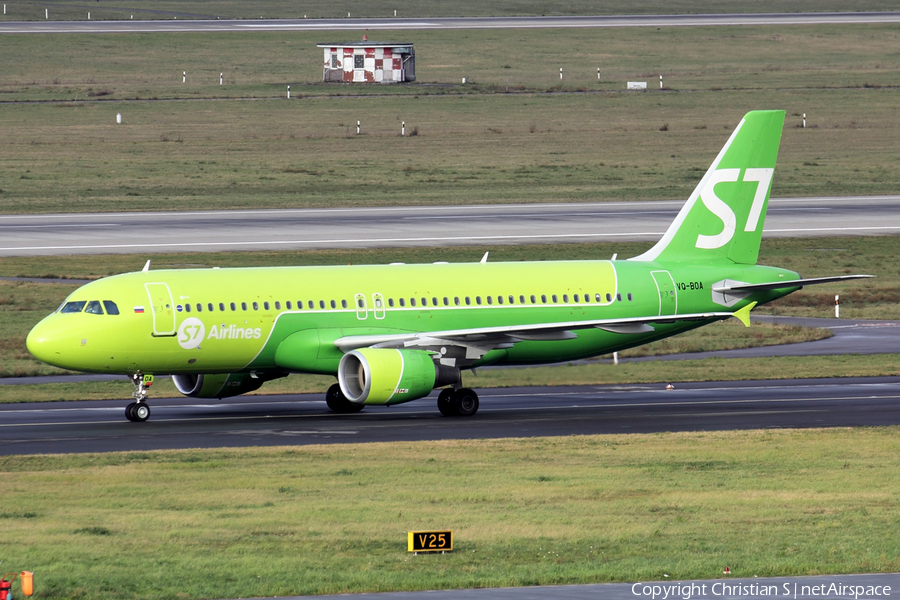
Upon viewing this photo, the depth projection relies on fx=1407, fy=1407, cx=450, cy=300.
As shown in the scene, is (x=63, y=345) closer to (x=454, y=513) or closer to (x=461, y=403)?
(x=461, y=403)

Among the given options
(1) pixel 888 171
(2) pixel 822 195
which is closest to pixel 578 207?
(2) pixel 822 195

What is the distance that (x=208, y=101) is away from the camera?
454ft

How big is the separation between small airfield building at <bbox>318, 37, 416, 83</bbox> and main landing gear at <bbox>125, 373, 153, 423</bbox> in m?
113

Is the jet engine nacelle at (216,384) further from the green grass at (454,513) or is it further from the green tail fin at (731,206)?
the green tail fin at (731,206)

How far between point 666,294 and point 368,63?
111 metres

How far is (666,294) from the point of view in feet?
149

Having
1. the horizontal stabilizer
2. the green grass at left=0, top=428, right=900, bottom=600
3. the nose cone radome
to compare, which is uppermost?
the horizontal stabilizer

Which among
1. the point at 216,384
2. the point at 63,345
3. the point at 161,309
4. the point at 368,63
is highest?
the point at 368,63

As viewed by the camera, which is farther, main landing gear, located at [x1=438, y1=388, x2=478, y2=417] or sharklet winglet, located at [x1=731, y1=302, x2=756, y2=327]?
sharklet winglet, located at [x1=731, y1=302, x2=756, y2=327]

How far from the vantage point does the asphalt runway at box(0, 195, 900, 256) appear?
74.6 metres

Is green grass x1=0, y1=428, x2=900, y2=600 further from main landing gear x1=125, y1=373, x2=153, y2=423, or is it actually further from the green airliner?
main landing gear x1=125, y1=373, x2=153, y2=423

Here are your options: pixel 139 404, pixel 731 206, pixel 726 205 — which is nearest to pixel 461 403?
pixel 139 404

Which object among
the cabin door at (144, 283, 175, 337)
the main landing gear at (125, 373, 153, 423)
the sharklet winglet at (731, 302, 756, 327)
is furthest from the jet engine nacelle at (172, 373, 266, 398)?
the sharklet winglet at (731, 302, 756, 327)

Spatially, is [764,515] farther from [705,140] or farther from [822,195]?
[705,140]
